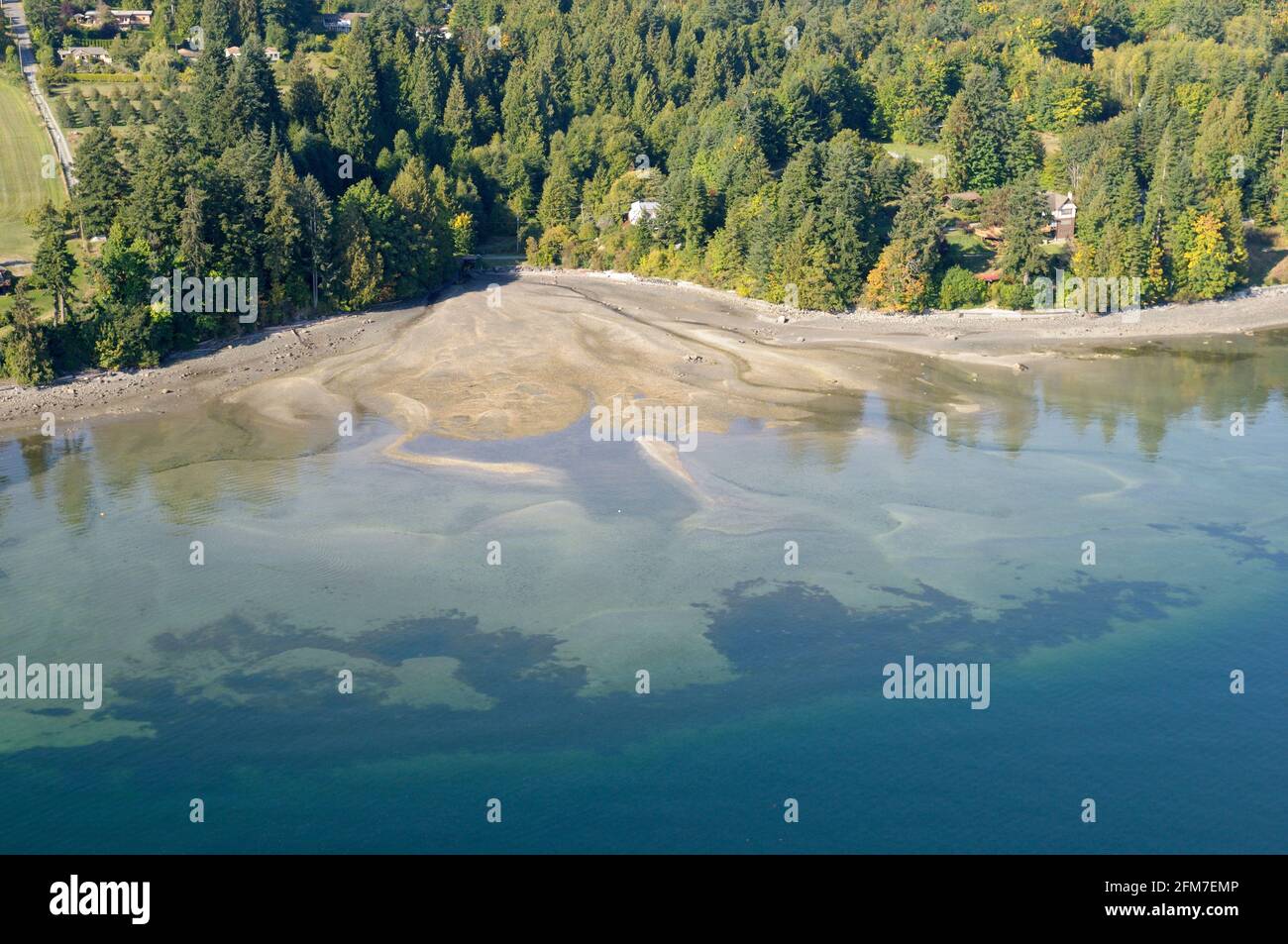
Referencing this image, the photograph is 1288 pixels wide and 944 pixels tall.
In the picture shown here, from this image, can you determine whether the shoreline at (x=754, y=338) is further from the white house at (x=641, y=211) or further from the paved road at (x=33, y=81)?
the paved road at (x=33, y=81)

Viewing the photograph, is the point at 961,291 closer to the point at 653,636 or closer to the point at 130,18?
the point at 653,636

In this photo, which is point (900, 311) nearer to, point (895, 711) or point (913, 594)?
point (913, 594)

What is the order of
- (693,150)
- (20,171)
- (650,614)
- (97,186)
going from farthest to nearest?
(693,150) < (20,171) < (97,186) < (650,614)

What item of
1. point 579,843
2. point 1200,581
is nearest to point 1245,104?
point 1200,581

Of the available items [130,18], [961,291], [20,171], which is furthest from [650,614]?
[130,18]

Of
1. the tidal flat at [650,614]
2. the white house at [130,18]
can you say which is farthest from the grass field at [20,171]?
the tidal flat at [650,614]

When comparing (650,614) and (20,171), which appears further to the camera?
(20,171)
